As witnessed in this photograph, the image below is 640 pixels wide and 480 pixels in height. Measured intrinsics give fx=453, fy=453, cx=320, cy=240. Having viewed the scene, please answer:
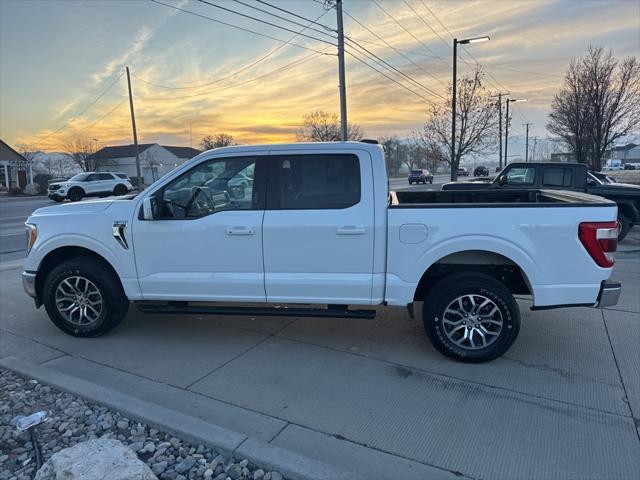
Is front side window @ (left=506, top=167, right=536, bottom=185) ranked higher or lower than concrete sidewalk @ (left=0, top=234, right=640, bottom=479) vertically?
higher

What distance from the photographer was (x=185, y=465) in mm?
2744

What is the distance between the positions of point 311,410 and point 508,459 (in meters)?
1.35

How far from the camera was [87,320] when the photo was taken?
4746 mm

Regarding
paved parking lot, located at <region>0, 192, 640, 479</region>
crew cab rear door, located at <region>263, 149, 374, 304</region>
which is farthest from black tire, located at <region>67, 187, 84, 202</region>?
crew cab rear door, located at <region>263, 149, 374, 304</region>

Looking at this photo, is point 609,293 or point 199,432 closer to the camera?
point 199,432

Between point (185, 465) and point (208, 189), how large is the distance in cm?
246

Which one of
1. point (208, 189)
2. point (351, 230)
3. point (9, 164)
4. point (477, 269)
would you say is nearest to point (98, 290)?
point (208, 189)

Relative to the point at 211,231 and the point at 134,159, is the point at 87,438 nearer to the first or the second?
the point at 211,231

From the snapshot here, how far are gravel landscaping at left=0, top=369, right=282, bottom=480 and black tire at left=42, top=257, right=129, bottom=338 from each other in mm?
1051

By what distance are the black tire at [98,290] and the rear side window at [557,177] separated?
32.8 ft

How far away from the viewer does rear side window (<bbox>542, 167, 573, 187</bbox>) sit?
35.2 feet

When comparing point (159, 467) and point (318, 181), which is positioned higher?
point (318, 181)

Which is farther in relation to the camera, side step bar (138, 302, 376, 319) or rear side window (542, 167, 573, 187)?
rear side window (542, 167, 573, 187)

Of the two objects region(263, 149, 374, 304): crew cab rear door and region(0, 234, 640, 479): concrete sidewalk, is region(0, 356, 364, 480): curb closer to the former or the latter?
region(0, 234, 640, 479): concrete sidewalk
